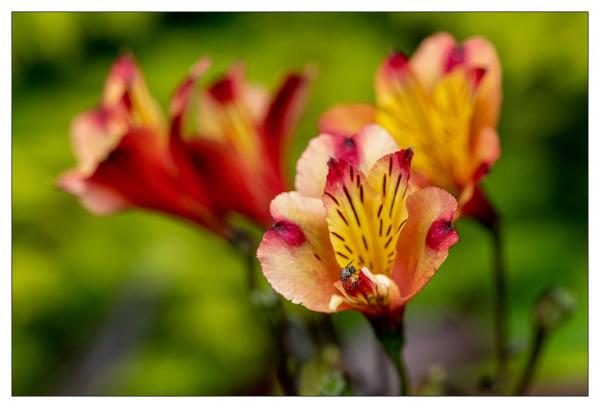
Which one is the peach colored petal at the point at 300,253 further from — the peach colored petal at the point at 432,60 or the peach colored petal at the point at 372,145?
the peach colored petal at the point at 432,60

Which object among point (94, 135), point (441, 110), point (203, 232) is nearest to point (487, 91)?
point (441, 110)

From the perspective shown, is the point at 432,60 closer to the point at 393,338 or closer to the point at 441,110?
the point at 441,110

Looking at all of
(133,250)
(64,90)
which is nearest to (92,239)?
(133,250)

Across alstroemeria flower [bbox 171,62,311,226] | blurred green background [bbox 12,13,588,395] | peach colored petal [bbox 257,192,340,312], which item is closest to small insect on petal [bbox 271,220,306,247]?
peach colored petal [bbox 257,192,340,312]

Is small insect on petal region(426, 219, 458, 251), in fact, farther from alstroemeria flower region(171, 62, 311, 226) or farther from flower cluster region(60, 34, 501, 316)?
alstroemeria flower region(171, 62, 311, 226)

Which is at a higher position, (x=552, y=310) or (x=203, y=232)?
(x=552, y=310)
